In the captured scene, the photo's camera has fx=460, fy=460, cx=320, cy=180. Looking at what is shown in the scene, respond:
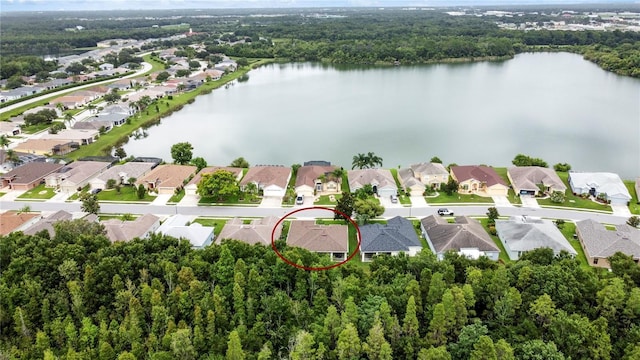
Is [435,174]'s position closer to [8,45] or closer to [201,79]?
[201,79]

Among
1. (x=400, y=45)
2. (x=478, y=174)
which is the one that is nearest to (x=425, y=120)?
(x=478, y=174)

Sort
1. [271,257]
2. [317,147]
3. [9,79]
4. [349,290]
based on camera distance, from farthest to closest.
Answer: [9,79]
[317,147]
[271,257]
[349,290]

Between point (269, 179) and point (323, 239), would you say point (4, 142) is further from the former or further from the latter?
point (323, 239)

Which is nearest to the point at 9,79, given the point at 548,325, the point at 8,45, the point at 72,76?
the point at 72,76

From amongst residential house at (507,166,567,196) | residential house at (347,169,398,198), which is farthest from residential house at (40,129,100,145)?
residential house at (507,166,567,196)

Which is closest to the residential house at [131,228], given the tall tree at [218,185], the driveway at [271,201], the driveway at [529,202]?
the tall tree at [218,185]

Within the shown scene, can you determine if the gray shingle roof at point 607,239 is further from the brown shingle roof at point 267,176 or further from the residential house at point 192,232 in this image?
the residential house at point 192,232
